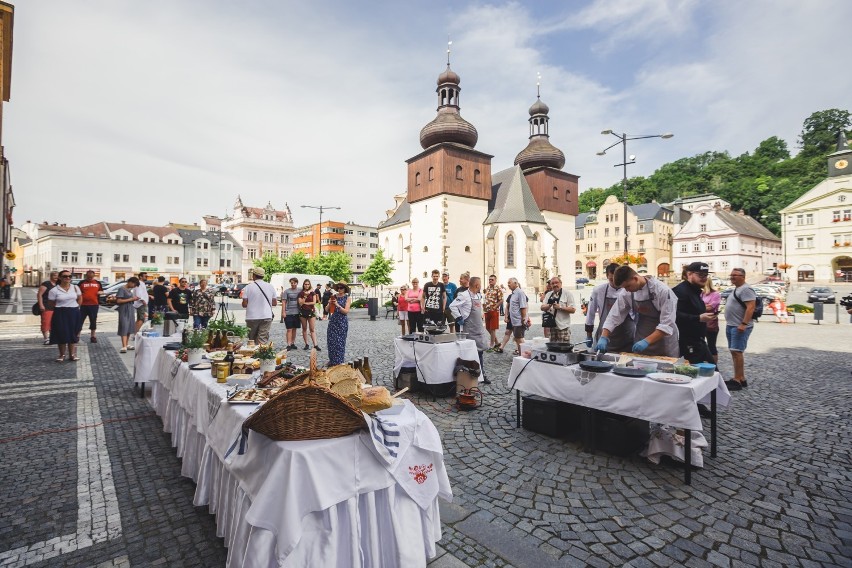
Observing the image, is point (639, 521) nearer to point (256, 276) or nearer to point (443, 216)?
point (256, 276)

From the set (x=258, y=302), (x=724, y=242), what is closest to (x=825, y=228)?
(x=724, y=242)

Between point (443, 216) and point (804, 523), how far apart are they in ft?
115

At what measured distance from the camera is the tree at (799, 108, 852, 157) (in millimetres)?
67500

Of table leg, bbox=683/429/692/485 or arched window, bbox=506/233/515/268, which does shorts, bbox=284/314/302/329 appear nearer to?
table leg, bbox=683/429/692/485

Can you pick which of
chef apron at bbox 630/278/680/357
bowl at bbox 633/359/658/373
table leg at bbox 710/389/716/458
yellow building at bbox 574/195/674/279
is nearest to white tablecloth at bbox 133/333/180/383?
bowl at bbox 633/359/658/373

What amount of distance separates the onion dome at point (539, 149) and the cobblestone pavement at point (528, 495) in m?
40.2

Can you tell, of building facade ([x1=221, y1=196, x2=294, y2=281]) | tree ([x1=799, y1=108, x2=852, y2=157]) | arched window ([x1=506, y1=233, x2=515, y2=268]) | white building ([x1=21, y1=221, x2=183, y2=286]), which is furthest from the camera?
building facade ([x1=221, y1=196, x2=294, y2=281])

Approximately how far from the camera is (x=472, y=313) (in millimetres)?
8289

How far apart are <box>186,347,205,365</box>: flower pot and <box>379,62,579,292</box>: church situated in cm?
3329

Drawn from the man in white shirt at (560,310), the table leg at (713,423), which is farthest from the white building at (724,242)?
the table leg at (713,423)

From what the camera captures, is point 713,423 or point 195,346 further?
point 195,346

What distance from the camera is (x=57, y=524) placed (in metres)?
3.00

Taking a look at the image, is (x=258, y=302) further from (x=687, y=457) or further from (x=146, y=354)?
(x=687, y=457)

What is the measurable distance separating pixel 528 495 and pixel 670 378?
1.62 metres
